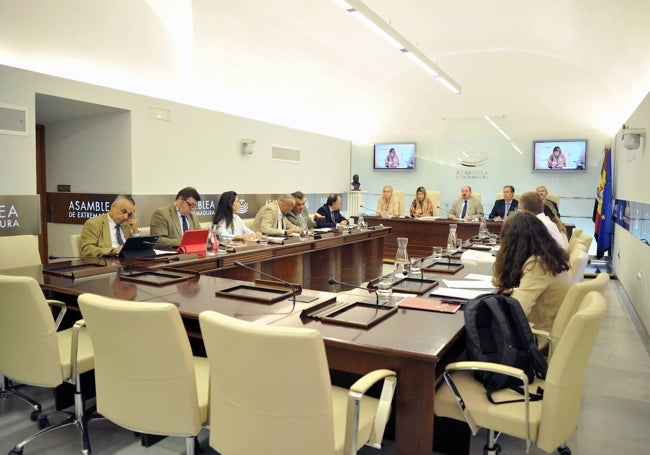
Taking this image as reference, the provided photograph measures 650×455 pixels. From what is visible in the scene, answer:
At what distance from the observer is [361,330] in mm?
1956

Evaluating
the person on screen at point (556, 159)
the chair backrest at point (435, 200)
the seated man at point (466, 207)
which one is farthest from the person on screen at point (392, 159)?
the person on screen at point (556, 159)

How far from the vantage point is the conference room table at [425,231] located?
24.0 feet

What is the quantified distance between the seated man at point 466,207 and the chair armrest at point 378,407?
6703 mm

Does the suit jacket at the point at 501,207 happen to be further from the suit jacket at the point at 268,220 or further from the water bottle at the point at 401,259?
the water bottle at the point at 401,259

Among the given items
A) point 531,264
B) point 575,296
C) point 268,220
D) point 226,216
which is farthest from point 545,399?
point 268,220

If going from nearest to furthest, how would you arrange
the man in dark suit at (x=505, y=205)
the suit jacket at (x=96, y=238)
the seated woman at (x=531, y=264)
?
the seated woman at (x=531, y=264)
the suit jacket at (x=96, y=238)
the man in dark suit at (x=505, y=205)

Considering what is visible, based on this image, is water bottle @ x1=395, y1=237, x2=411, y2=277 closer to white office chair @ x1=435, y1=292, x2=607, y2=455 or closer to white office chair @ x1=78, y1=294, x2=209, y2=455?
white office chair @ x1=435, y1=292, x2=607, y2=455

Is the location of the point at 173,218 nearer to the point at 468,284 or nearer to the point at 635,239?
the point at 468,284

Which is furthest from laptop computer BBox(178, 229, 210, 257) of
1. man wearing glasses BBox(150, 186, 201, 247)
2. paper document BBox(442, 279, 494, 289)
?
paper document BBox(442, 279, 494, 289)

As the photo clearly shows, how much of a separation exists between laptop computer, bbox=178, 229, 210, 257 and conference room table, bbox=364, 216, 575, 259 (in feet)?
14.3

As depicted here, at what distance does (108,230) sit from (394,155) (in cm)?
773

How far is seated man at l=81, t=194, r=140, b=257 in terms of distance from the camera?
3.66 meters

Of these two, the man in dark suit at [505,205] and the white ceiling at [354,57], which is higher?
the white ceiling at [354,57]

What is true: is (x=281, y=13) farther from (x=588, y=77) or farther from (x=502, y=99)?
(x=588, y=77)
